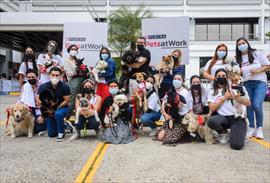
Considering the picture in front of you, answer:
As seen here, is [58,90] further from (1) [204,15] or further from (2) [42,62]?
(1) [204,15]

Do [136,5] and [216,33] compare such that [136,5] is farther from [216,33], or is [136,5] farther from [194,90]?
[194,90]

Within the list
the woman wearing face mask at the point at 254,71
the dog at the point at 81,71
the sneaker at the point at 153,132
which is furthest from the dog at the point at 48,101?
the woman wearing face mask at the point at 254,71

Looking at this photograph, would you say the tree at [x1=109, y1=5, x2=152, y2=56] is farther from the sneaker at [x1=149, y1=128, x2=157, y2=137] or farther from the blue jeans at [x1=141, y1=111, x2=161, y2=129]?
the blue jeans at [x1=141, y1=111, x2=161, y2=129]

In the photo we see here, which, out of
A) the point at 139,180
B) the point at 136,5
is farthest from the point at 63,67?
the point at 136,5

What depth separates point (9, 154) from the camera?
596 centimetres

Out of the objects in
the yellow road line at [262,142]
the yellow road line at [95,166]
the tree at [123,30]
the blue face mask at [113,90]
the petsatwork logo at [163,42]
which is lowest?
the yellow road line at [95,166]

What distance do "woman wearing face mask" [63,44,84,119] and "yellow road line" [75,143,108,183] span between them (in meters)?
1.69

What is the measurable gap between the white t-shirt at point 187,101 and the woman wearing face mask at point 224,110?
384mm

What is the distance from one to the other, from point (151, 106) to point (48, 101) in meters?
2.01

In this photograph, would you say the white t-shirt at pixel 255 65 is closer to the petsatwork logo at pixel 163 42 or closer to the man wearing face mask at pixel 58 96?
the petsatwork logo at pixel 163 42

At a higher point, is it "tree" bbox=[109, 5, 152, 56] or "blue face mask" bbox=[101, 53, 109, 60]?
"tree" bbox=[109, 5, 152, 56]

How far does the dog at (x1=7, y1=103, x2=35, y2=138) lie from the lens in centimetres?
702

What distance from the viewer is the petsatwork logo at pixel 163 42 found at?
9047 mm

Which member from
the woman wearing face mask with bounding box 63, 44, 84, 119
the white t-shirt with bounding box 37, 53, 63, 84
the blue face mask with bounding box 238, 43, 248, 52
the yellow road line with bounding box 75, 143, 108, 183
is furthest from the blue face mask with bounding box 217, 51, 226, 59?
the white t-shirt with bounding box 37, 53, 63, 84
